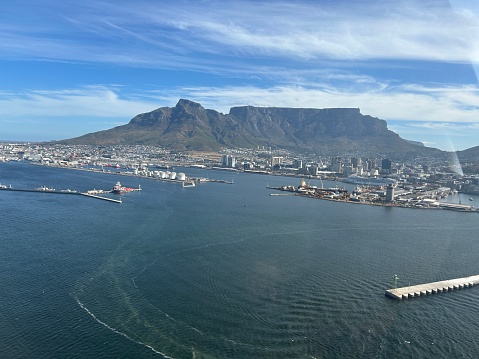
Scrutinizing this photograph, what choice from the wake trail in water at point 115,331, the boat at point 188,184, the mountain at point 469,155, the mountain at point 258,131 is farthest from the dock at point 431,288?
the mountain at point 258,131

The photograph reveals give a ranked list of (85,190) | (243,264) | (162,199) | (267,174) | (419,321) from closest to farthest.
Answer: (419,321)
(243,264)
(162,199)
(85,190)
(267,174)

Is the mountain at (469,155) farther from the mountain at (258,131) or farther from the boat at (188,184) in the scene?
the boat at (188,184)

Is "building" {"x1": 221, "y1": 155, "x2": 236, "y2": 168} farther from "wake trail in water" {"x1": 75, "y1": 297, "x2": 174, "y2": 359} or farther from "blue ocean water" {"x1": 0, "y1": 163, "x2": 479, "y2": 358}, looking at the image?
"wake trail in water" {"x1": 75, "y1": 297, "x2": 174, "y2": 359}

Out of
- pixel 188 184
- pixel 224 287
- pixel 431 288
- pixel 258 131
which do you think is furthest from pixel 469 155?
pixel 224 287

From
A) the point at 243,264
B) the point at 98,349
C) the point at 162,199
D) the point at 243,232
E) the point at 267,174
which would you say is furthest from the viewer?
the point at 267,174

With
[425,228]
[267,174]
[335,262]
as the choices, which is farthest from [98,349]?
[267,174]

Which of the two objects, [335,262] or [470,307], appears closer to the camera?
[470,307]

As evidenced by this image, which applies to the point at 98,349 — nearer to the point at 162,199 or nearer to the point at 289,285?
the point at 289,285
